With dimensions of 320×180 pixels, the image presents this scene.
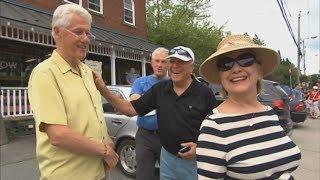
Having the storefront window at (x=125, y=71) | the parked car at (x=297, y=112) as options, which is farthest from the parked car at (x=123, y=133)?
the storefront window at (x=125, y=71)

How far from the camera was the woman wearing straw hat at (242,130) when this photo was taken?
222cm

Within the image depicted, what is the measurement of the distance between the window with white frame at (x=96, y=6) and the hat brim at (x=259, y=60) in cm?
1719

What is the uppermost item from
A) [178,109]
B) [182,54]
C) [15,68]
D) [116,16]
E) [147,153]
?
[116,16]

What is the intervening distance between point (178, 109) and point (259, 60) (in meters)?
1.31

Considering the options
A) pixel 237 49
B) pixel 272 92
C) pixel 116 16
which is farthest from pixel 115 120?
pixel 116 16

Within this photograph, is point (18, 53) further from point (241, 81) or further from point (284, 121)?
point (241, 81)

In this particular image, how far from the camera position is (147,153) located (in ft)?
15.9

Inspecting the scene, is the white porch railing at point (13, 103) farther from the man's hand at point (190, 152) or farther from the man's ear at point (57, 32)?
the man's ear at point (57, 32)

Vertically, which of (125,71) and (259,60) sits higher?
(125,71)

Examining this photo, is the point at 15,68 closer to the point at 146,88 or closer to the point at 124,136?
the point at 124,136

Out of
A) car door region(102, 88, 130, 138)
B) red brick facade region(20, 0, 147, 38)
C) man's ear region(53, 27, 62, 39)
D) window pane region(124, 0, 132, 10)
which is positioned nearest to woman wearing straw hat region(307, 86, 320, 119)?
red brick facade region(20, 0, 147, 38)

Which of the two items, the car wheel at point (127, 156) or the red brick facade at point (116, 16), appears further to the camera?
the red brick facade at point (116, 16)

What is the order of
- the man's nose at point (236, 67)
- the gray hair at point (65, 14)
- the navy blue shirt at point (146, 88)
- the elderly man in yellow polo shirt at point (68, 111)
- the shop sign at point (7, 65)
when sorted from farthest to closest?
1. the shop sign at point (7, 65)
2. the navy blue shirt at point (146, 88)
3. the gray hair at point (65, 14)
4. the elderly man in yellow polo shirt at point (68, 111)
5. the man's nose at point (236, 67)

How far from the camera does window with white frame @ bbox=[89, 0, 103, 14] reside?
19.3 metres
